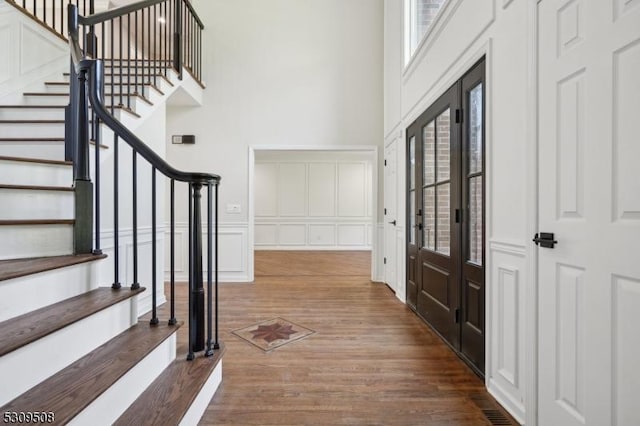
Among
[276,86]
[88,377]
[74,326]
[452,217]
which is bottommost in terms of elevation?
[88,377]

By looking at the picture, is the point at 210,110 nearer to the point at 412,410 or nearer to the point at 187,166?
the point at 187,166

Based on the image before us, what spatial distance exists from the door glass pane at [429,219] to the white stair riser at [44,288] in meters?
2.48

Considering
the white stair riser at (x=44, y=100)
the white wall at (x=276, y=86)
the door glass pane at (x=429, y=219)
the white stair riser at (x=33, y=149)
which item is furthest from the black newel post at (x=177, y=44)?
the door glass pane at (x=429, y=219)

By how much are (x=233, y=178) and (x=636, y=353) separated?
14.4 feet

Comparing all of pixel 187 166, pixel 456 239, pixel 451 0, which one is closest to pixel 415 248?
pixel 456 239

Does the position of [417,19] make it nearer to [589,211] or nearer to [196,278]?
[589,211]

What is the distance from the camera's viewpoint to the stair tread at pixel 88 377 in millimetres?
961

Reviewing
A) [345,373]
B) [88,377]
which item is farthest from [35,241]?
[345,373]

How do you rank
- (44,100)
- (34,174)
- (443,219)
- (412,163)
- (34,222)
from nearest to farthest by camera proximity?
(34,222), (34,174), (443,219), (44,100), (412,163)

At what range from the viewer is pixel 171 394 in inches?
53.7

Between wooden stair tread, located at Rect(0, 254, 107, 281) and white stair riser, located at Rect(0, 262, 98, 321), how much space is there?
3 cm

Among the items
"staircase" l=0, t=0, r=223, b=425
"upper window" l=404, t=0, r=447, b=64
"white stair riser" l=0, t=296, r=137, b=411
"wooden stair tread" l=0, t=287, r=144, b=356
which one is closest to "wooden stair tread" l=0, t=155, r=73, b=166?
"staircase" l=0, t=0, r=223, b=425

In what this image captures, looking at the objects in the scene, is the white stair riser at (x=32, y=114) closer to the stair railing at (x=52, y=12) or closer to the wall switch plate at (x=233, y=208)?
the stair railing at (x=52, y=12)

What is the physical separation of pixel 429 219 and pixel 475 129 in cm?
101
